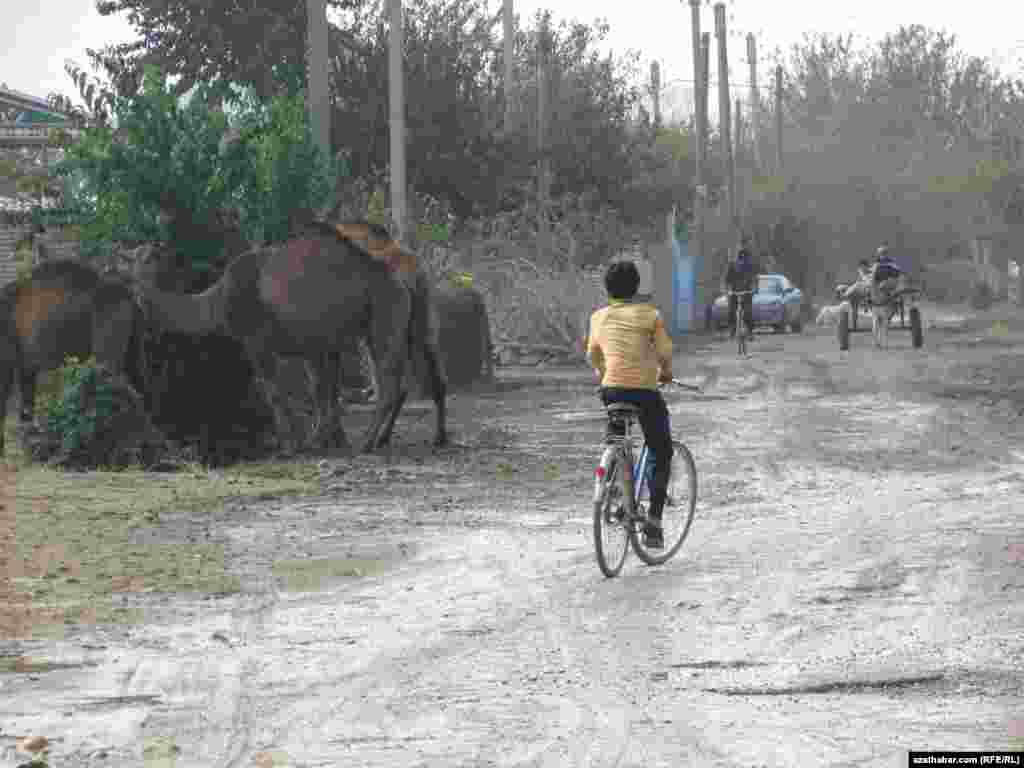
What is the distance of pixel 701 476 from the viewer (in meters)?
→ 17.3

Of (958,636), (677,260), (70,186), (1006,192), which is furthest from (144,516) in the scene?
(1006,192)

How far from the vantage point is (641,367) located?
Result: 12.2 meters

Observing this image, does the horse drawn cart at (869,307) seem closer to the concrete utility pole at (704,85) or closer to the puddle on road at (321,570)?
the concrete utility pole at (704,85)

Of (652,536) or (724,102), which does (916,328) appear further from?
(724,102)

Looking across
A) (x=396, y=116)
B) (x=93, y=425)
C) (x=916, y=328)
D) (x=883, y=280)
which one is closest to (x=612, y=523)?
(x=93, y=425)

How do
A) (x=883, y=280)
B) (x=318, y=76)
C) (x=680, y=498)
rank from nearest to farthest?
(x=680, y=498) → (x=318, y=76) → (x=883, y=280)

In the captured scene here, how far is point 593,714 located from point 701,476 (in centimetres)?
940

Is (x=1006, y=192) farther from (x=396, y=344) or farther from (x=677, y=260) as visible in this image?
(x=396, y=344)

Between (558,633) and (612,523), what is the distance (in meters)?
2.02

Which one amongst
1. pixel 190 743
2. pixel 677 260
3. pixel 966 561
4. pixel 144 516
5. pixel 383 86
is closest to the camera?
pixel 190 743

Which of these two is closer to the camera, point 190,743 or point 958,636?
point 190,743

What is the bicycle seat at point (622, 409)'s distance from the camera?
40.1ft

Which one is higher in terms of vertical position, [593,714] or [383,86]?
[383,86]

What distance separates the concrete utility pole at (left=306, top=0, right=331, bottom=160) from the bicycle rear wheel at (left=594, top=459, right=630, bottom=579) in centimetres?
1248
